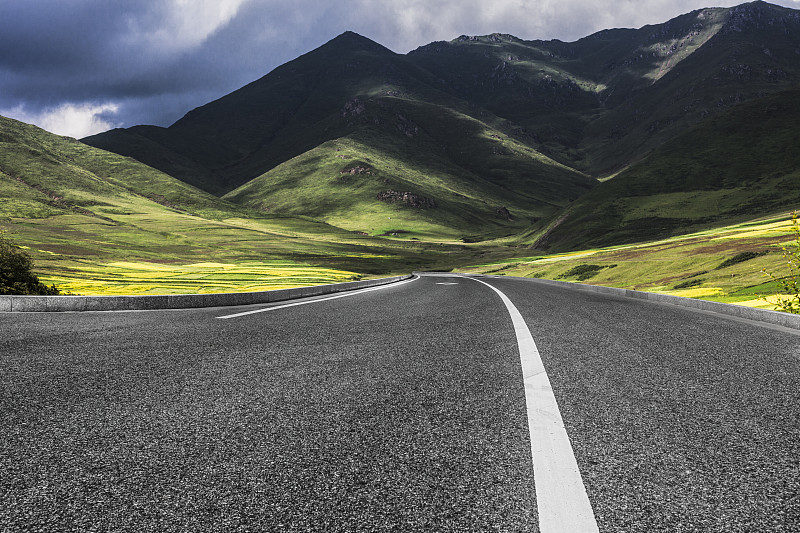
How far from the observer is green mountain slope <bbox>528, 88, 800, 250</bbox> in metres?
115

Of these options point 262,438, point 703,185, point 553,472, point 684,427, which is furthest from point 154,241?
point 703,185

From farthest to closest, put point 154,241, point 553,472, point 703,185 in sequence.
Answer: point 703,185 → point 154,241 → point 553,472

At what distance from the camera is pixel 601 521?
2.63 m

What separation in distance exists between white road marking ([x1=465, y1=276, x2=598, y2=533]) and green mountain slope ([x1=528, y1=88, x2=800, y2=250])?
4243 inches

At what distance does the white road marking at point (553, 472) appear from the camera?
262cm

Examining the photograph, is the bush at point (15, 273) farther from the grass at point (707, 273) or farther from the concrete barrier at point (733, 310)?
the grass at point (707, 273)

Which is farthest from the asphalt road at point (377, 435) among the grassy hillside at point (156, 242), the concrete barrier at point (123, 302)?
the grassy hillside at point (156, 242)

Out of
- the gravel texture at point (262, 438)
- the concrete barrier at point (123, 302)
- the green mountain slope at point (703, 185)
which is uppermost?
the green mountain slope at point (703, 185)

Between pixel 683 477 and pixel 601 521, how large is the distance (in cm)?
88

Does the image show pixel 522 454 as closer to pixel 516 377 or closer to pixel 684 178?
pixel 516 377

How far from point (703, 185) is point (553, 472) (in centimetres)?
16420

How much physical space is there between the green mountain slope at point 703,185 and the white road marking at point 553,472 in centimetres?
10778

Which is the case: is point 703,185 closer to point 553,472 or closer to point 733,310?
point 733,310

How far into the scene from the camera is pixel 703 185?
14312 centimetres
